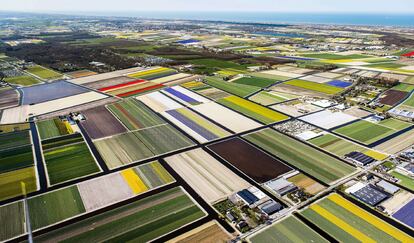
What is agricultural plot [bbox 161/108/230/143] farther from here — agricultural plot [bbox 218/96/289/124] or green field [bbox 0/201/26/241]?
green field [bbox 0/201/26/241]

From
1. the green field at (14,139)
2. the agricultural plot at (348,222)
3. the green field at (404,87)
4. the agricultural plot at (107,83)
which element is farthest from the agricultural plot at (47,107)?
the green field at (404,87)

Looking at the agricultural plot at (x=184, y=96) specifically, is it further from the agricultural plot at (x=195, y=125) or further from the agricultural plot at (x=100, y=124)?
the agricultural plot at (x=100, y=124)

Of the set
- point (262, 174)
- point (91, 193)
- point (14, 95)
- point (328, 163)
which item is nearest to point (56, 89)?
point (14, 95)

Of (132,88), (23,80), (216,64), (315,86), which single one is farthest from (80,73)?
(315,86)

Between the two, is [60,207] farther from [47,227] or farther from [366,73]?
[366,73]

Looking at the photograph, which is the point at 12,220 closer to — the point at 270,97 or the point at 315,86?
the point at 270,97
